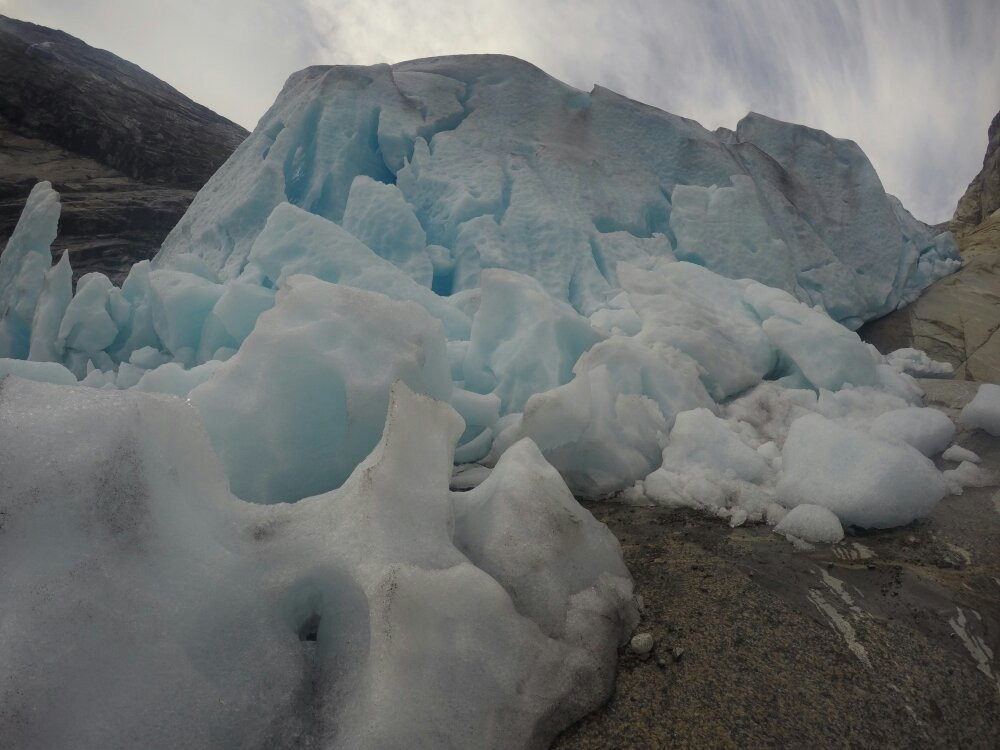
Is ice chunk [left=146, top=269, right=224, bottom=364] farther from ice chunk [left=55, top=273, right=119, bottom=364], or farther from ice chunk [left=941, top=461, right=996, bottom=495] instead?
ice chunk [left=941, top=461, right=996, bottom=495]

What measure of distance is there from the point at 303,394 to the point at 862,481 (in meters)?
2.33

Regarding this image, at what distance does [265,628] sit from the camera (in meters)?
1.27

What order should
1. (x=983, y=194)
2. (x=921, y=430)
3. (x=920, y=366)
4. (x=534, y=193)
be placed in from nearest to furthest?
(x=921, y=430) < (x=534, y=193) < (x=920, y=366) < (x=983, y=194)

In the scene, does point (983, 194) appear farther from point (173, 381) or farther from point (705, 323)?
point (173, 381)

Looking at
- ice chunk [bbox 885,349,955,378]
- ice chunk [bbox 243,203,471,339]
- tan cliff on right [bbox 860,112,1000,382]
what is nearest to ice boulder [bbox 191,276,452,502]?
ice chunk [bbox 243,203,471,339]

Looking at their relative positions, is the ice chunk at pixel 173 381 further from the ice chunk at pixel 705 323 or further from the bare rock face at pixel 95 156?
the bare rock face at pixel 95 156

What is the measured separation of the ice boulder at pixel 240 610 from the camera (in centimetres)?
107

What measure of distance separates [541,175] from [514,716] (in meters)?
5.74

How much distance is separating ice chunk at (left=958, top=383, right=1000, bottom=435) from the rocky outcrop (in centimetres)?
1351

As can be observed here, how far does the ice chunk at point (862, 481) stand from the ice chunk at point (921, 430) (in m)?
0.75

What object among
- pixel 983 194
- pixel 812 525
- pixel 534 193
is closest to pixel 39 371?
pixel 534 193

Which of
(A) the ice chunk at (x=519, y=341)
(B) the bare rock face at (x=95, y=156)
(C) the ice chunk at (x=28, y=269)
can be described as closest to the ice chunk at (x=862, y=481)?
(A) the ice chunk at (x=519, y=341)

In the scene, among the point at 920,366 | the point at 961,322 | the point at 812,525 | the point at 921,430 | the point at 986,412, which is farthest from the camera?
the point at 961,322

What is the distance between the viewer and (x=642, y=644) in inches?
58.6
